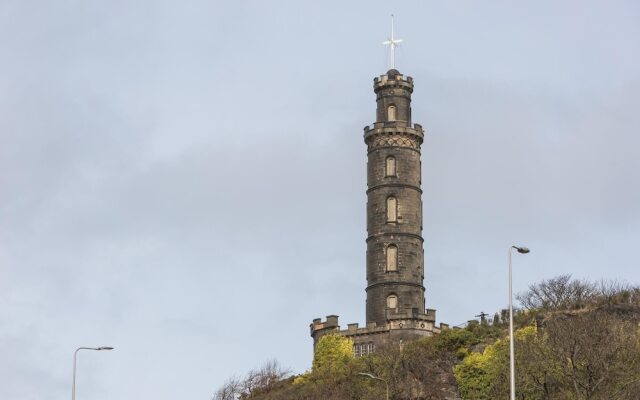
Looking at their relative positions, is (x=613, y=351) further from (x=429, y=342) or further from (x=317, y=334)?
(x=317, y=334)

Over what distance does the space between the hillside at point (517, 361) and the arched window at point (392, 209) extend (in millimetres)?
10885

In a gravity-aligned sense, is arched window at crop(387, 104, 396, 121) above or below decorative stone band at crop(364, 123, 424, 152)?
above

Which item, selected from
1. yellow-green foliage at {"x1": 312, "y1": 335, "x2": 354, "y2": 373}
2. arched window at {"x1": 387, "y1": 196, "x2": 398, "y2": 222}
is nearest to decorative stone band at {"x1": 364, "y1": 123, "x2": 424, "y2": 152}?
arched window at {"x1": 387, "y1": 196, "x2": 398, "y2": 222}

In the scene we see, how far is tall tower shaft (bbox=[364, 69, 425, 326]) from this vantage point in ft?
408

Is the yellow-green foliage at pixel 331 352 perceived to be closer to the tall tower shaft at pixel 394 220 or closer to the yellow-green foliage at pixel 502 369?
the tall tower shaft at pixel 394 220

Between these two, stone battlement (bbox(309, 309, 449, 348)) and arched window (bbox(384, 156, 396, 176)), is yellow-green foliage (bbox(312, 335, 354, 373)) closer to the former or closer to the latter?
stone battlement (bbox(309, 309, 449, 348))

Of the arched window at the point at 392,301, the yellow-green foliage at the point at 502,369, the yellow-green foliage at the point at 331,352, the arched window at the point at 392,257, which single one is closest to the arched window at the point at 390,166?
the arched window at the point at 392,257

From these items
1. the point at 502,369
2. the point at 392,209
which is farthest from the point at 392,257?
the point at 502,369

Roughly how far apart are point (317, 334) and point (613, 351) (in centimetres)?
5087

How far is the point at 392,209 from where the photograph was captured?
413 feet

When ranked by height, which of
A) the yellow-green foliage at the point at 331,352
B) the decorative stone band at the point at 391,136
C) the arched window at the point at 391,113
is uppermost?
the arched window at the point at 391,113

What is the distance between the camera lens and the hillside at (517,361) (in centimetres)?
7844

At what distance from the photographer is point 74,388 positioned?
241 ft

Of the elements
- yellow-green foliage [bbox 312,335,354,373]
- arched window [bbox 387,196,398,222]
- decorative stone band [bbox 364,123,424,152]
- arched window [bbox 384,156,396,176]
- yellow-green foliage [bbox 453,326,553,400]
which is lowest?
yellow-green foliage [bbox 453,326,553,400]
